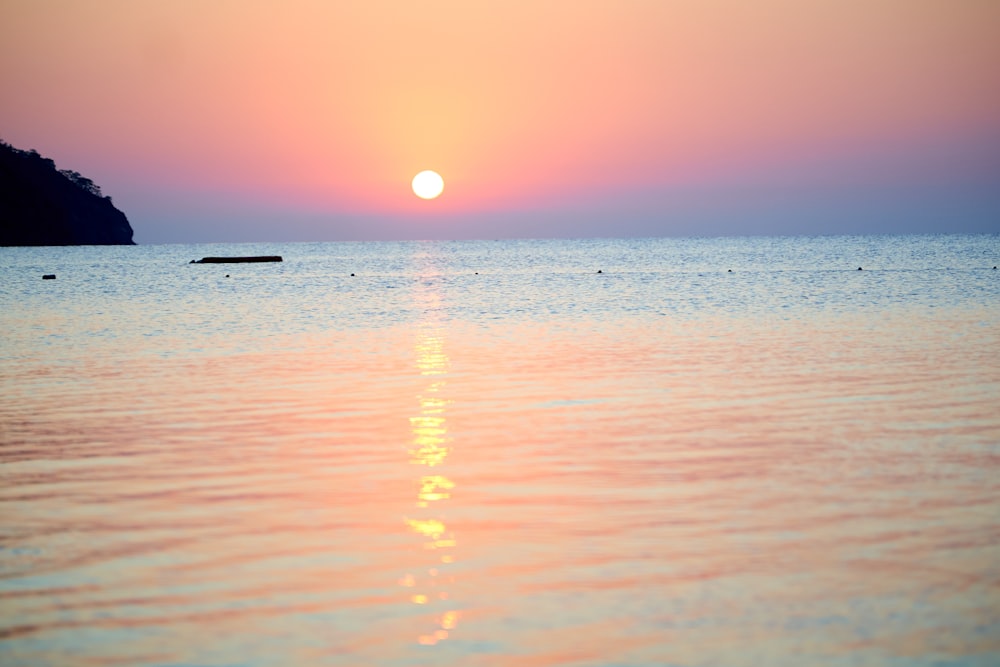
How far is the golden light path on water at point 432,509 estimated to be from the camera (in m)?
9.60

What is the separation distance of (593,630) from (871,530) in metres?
4.52

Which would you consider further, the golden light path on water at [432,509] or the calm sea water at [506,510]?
the golden light path on water at [432,509]

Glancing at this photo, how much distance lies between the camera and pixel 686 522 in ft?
40.6

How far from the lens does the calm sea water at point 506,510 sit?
900 cm

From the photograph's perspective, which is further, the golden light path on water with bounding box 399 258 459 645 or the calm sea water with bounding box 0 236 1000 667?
the golden light path on water with bounding box 399 258 459 645

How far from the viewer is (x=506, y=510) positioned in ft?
43.3

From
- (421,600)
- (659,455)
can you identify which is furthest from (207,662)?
(659,455)

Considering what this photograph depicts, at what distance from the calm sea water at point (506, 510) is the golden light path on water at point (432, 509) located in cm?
5

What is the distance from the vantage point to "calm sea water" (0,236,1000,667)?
900cm

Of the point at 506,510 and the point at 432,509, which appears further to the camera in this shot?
the point at 432,509

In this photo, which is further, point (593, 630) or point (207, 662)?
point (593, 630)

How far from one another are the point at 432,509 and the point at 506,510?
93 cm

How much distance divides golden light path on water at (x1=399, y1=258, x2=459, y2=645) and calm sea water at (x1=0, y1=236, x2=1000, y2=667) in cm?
5

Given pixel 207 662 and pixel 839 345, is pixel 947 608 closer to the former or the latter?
pixel 207 662
